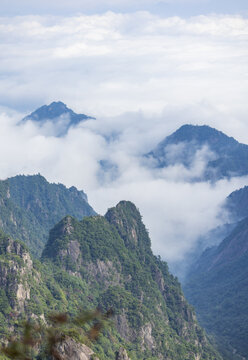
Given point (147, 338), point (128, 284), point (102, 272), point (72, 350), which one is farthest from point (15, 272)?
point (128, 284)

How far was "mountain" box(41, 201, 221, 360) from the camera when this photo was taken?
125 meters

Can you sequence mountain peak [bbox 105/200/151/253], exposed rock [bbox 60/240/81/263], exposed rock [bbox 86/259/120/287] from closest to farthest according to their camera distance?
1. exposed rock [bbox 60/240/81/263]
2. exposed rock [bbox 86/259/120/287]
3. mountain peak [bbox 105/200/151/253]

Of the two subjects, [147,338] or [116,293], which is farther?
[116,293]

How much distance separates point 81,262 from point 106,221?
2170 centimetres

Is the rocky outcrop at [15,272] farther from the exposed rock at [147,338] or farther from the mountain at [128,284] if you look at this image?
the exposed rock at [147,338]

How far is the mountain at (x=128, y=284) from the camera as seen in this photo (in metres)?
125

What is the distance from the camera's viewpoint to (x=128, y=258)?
160000 mm

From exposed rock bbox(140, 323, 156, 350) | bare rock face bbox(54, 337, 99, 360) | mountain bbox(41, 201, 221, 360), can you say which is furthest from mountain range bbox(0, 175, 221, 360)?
bare rock face bbox(54, 337, 99, 360)

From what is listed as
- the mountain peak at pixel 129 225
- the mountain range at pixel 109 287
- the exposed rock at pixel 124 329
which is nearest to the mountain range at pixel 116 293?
the mountain range at pixel 109 287

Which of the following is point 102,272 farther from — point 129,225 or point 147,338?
point 129,225

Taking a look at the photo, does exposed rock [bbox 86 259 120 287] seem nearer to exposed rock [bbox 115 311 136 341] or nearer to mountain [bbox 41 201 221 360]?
mountain [bbox 41 201 221 360]

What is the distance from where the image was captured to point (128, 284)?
151m

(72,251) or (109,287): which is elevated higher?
(72,251)

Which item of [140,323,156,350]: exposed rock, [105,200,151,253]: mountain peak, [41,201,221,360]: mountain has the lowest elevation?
[140,323,156,350]: exposed rock
